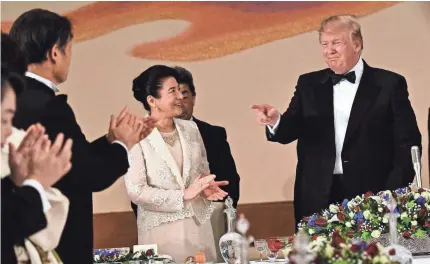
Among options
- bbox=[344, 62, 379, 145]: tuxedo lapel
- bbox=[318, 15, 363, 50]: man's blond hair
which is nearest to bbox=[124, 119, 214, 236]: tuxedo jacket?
bbox=[344, 62, 379, 145]: tuxedo lapel

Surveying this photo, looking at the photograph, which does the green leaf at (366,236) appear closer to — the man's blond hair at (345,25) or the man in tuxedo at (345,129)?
the man in tuxedo at (345,129)

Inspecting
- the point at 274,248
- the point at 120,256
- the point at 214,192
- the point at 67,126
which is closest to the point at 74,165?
the point at 67,126

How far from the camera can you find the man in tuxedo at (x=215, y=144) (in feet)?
18.0

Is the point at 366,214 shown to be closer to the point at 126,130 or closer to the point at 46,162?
the point at 126,130

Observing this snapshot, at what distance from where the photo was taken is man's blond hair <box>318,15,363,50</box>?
18.4 feet

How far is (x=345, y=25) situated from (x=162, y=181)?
1.66 metres

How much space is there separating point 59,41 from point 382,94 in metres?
2.60

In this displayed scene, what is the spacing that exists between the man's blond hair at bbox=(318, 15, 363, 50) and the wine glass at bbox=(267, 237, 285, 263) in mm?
1817

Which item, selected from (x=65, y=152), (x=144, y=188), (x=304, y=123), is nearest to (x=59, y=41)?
(x=65, y=152)

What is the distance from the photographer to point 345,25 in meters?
5.61

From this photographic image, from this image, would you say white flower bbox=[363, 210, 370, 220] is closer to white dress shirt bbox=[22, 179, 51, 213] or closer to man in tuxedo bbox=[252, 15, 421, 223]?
man in tuxedo bbox=[252, 15, 421, 223]

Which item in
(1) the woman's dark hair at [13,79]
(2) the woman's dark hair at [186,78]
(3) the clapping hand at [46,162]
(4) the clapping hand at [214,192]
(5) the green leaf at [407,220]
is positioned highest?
(2) the woman's dark hair at [186,78]

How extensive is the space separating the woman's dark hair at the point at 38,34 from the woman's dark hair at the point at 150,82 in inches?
67.3

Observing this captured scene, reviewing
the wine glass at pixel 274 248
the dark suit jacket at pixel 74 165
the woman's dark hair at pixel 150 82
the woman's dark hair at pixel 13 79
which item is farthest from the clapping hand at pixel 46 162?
the woman's dark hair at pixel 150 82
